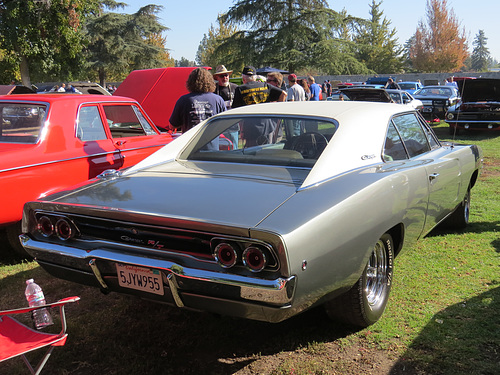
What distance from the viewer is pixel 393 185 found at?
3.17 m

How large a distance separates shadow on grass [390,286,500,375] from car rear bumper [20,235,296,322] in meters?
0.97

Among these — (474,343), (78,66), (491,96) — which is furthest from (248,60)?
(474,343)

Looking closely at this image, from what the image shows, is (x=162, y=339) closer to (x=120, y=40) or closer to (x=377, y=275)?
(x=377, y=275)

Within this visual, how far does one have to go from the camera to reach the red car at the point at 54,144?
4375 millimetres

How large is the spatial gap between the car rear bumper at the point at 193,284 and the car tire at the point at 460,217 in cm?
340

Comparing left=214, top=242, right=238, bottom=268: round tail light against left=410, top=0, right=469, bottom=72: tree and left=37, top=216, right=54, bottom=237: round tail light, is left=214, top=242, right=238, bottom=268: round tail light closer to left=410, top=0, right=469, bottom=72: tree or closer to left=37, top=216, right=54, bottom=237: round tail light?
left=37, top=216, right=54, bottom=237: round tail light

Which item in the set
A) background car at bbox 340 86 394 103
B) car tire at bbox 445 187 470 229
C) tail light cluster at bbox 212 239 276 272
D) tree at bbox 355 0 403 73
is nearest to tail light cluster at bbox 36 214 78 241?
tail light cluster at bbox 212 239 276 272

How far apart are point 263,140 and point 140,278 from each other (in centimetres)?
167

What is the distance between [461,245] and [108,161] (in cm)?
384

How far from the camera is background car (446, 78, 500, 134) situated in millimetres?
13320

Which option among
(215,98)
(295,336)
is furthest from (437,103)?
(295,336)

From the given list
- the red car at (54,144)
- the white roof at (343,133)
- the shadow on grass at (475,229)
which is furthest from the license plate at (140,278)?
the shadow on grass at (475,229)

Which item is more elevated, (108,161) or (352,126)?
(352,126)

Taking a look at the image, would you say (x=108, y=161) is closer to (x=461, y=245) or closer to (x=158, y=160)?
(x=158, y=160)
